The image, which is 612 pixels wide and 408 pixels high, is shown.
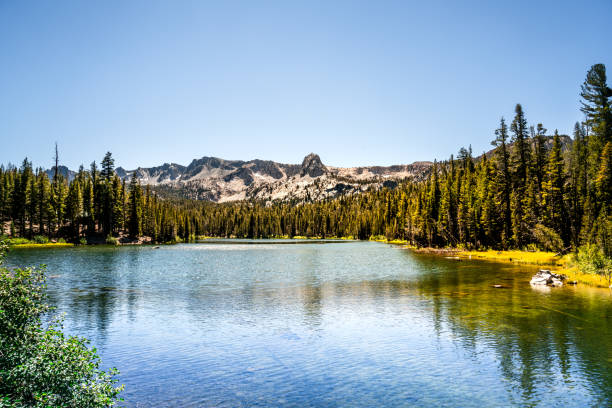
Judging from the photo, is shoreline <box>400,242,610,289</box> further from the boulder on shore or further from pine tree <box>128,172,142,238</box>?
pine tree <box>128,172,142,238</box>

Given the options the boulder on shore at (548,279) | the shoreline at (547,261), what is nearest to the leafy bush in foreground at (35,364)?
the boulder on shore at (548,279)

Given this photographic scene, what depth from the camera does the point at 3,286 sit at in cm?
1291

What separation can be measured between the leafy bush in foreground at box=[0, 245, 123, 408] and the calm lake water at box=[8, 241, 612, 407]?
191 inches

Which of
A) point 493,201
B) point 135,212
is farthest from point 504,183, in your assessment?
point 135,212

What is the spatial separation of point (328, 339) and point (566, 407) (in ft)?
42.3

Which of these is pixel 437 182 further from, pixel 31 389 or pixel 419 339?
pixel 31 389

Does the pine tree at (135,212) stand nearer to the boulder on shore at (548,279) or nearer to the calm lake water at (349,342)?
the calm lake water at (349,342)

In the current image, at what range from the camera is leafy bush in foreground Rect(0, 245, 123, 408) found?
1073 cm

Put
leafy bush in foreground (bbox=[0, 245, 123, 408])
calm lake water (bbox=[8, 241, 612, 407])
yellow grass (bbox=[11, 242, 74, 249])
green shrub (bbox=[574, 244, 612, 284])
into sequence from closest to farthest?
leafy bush in foreground (bbox=[0, 245, 123, 408])
calm lake water (bbox=[8, 241, 612, 407])
green shrub (bbox=[574, 244, 612, 284])
yellow grass (bbox=[11, 242, 74, 249])

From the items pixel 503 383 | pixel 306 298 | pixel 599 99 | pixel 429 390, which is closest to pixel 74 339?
pixel 429 390

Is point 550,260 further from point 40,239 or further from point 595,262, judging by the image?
point 40,239

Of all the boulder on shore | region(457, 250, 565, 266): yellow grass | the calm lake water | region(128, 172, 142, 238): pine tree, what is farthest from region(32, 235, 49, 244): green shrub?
the boulder on shore

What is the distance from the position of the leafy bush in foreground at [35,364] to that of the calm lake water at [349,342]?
191 inches

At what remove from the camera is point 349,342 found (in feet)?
79.3
